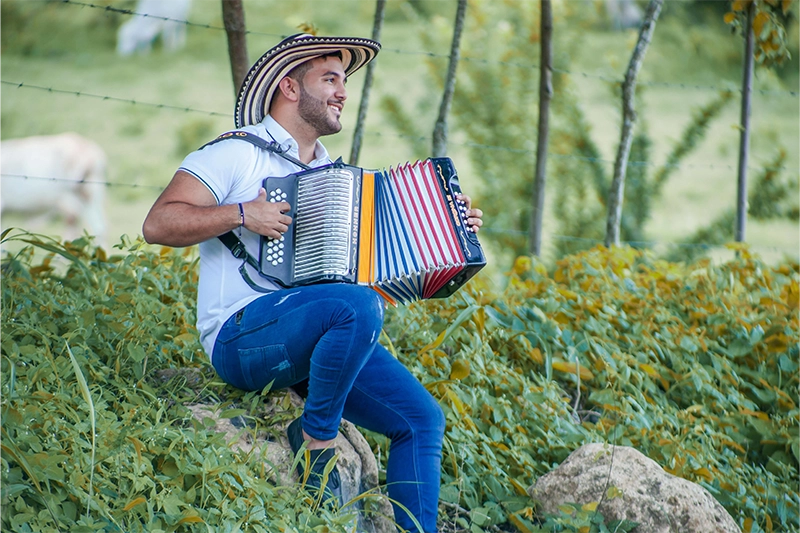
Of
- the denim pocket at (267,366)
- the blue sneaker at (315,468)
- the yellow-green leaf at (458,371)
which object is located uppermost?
the denim pocket at (267,366)

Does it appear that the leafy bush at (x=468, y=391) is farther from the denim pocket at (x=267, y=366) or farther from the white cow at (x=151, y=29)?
the white cow at (x=151, y=29)

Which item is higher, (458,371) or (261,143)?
(261,143)

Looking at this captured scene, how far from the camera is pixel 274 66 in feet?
9.21

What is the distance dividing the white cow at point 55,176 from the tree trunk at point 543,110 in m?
6.70

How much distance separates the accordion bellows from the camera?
2588 millimetres

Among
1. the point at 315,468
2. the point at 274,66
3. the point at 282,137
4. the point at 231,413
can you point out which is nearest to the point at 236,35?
the point at 274,66

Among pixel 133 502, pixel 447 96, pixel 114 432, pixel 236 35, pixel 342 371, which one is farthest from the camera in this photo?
pixel 447 96

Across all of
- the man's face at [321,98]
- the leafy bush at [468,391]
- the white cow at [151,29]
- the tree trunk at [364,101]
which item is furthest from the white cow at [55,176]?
the man's face at [321,98]

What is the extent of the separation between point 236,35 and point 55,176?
290 inches

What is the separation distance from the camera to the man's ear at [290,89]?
284 centimetres

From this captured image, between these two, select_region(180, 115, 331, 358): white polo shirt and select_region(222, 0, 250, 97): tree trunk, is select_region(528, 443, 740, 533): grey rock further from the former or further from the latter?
select_region(222, 0, 250, 97): tree trunk

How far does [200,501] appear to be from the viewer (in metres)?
2.17

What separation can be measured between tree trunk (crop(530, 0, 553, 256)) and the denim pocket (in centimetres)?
277

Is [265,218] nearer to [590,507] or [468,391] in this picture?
[468,391]
